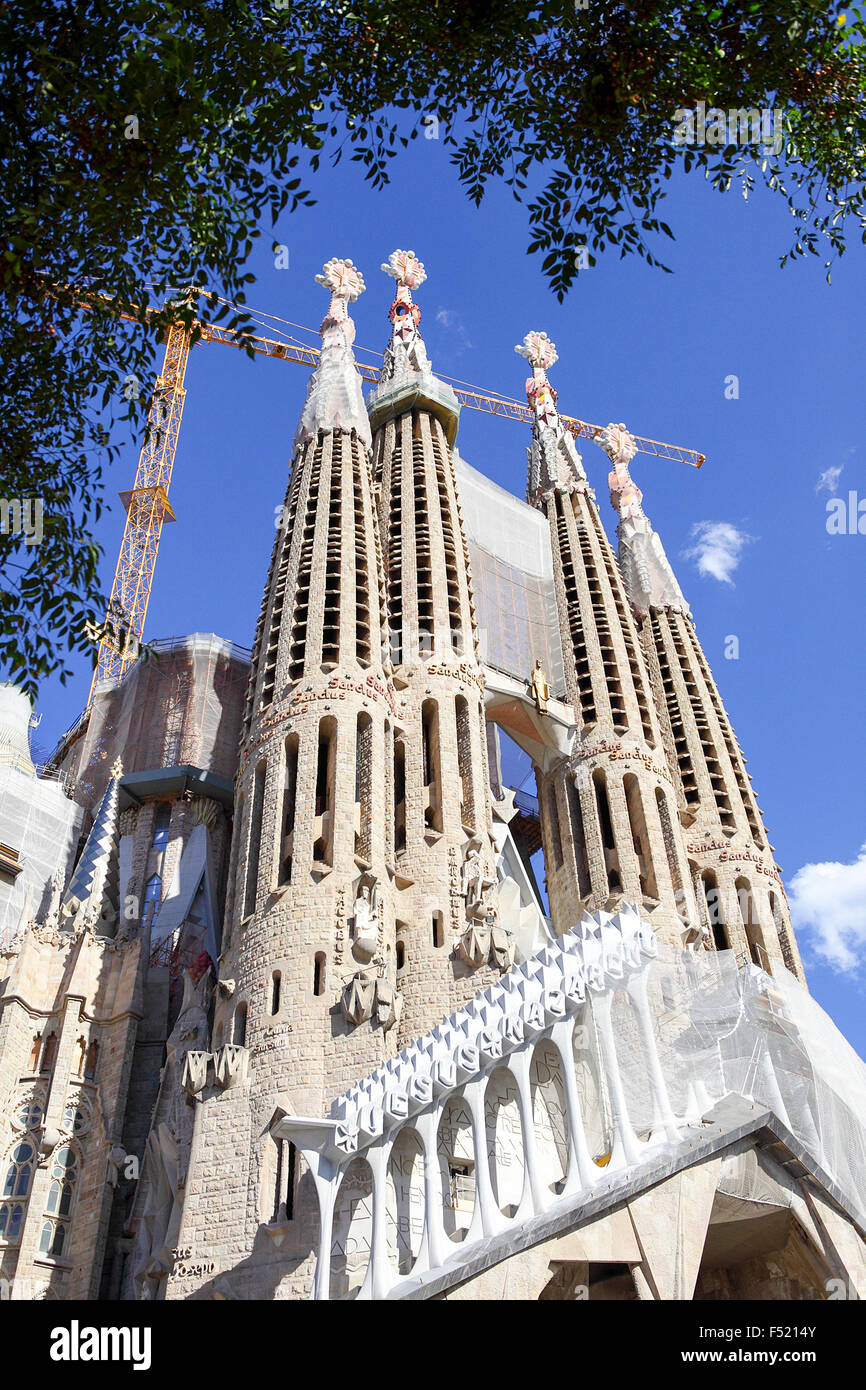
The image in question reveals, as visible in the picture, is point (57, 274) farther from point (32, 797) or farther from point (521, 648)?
point (521, 648)

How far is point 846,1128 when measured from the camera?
19.9m

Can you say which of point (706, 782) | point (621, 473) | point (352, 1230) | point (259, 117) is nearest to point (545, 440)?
point (621, 473)

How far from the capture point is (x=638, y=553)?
4722 cm

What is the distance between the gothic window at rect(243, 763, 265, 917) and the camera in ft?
89.2

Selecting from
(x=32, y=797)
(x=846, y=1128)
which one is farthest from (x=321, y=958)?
(x=32, y=797)

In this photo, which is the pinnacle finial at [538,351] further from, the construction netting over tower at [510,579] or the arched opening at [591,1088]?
the arched opening at [591,1088]

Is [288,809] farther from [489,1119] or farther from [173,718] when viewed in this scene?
[173,718]

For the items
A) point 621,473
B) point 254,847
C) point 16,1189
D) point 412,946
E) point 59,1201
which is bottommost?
point 59,1201

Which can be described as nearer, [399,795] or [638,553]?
[399,795]

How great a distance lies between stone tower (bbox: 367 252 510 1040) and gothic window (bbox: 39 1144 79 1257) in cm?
768

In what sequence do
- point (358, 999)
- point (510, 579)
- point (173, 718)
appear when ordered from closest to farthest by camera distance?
point (358, 999) < point (173, 718) < point (510, 579)

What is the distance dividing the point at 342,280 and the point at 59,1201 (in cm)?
3344

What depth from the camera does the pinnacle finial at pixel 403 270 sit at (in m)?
49.1

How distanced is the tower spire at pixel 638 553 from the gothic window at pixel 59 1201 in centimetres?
2852
